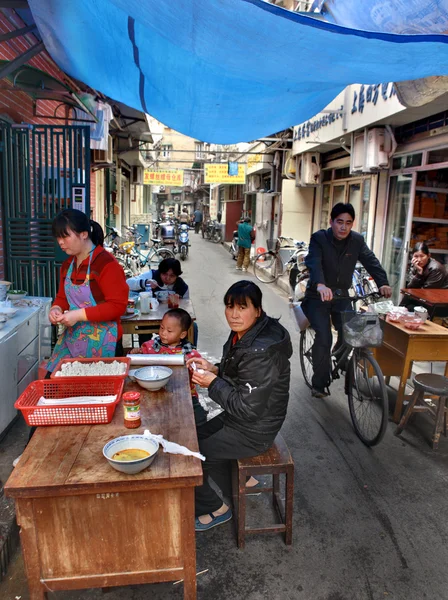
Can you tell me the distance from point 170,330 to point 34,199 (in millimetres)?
3121

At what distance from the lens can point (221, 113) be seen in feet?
14.6

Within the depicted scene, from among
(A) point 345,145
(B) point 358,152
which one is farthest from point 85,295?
(A) point 345,145

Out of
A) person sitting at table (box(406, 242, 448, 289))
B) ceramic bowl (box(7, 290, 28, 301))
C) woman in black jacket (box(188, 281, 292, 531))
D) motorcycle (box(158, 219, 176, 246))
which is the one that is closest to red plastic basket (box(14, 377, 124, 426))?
woman in black jacket (box(188, 281, 292, 531))

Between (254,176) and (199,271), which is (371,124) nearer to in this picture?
(199,271)

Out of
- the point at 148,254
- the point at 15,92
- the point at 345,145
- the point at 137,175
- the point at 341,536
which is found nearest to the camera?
the point at 341,536

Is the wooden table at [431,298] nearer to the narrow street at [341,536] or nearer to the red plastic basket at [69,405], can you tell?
the narrow street at [341,536]

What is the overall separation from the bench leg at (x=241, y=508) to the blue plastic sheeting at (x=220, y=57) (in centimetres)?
242

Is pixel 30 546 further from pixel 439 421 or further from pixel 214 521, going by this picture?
pixel 439 421

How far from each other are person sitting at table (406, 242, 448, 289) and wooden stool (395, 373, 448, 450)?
2.41 m

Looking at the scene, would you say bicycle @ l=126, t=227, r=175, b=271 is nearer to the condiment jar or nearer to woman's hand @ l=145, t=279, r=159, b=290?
woman's hand @ l=145, t=279, r=159, b=290

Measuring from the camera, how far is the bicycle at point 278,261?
10906 mm

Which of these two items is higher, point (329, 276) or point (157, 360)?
point (329, 276)

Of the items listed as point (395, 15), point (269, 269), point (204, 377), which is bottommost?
point (269, 269)

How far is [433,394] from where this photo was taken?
12.7ft
